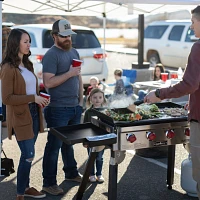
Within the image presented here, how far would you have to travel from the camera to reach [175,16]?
3212 cm

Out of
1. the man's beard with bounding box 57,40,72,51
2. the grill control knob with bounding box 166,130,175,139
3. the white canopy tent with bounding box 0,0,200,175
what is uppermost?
the white canopy tent with bounding box 0,0,200,175

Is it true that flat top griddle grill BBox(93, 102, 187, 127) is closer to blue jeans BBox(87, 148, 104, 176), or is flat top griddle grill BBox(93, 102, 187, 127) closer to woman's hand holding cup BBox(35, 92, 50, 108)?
woman's hand holding cup BBox(35, 92, 50, 108)

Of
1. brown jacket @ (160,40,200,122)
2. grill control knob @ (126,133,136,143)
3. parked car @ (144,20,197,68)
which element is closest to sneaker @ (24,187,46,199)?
grill control knob @ (126,133,136,143)

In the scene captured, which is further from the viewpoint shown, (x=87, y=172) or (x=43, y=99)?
(x=87, y=172)

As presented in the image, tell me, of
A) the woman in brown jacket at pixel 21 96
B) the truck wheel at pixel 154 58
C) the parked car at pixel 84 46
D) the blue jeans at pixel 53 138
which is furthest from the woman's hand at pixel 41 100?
the truck wheel at pixel 154 58

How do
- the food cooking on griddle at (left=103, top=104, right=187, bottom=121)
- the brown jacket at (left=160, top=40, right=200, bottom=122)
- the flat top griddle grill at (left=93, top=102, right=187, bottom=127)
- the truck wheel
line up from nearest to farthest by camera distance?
the brown jacket at (left=160, top=40, right=200, bottom=122) < the flat top griddle grill at (left=93, top=102, right=187, bottom=127) < the food cooking on griddle at (left=103, top=104, right=187, bottom=121) < the truck wheel

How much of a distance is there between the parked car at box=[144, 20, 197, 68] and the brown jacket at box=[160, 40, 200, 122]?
12235 millimetres

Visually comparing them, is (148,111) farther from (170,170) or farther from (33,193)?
(33,193)

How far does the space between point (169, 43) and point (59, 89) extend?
42.1 ft

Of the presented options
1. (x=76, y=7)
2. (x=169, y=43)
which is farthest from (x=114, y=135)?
(x=169, y=43)

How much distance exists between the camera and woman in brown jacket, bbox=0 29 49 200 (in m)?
4.23

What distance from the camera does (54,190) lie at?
15.9 ft

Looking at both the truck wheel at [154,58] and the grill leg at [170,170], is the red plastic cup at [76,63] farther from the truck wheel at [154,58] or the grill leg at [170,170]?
the truck wheel at [154,58]

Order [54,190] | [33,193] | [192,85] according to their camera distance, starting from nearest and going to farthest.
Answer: [192,85] < [33,193] < [54,190]
